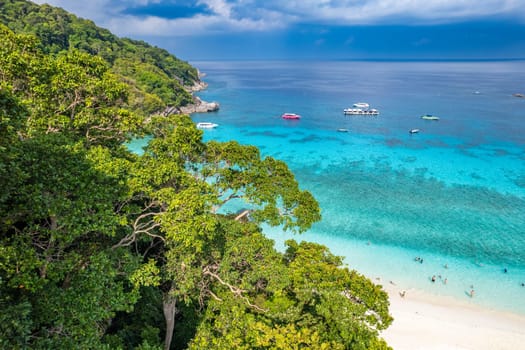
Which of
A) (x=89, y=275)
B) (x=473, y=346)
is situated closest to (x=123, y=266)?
(x=89, y=275)

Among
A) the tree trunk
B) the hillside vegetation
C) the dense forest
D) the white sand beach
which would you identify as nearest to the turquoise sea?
the white sand beach

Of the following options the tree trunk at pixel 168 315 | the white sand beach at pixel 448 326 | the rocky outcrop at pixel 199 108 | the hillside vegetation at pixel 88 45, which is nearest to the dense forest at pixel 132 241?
the tree trunk at pixel 168 315

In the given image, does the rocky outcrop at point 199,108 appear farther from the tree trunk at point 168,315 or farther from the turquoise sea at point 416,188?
the tree trunk at point 168,315

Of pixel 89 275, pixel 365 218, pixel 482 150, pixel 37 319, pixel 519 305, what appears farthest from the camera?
pixel 482 150

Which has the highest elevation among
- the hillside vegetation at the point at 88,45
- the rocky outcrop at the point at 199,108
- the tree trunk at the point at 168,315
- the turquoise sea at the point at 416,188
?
the hillside vegetation at the point at 88,45

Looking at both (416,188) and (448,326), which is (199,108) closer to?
(416,188)

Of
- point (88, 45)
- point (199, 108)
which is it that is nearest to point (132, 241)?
point (199, 108)

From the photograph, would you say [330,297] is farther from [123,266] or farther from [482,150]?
[482,150]
